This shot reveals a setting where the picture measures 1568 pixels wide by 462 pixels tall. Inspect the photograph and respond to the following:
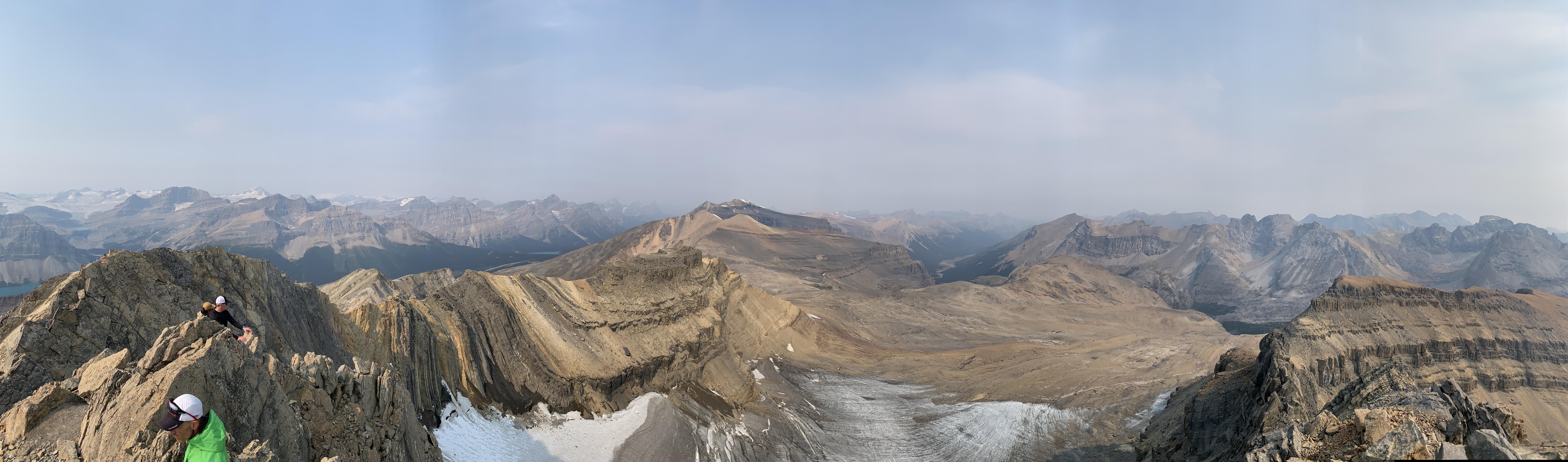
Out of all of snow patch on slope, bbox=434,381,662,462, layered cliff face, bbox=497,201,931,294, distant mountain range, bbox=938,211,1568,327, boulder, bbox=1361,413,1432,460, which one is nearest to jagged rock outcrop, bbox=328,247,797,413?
snow patch on slope, bbox=434,381,662,462

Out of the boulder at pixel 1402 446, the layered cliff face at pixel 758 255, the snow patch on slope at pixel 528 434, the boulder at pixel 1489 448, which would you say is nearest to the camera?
the boulder at pixel 1489 448

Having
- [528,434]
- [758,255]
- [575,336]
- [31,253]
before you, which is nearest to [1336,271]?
[758,255]

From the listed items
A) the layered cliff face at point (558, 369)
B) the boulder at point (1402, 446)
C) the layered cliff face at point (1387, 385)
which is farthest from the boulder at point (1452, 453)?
the layered cliff face at point (558, 369)

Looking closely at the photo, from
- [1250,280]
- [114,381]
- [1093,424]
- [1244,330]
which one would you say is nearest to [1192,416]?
[1093,424]

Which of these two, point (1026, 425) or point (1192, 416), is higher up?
point (1192, 416)

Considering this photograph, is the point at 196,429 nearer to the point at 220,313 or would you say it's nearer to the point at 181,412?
the point at 181,412

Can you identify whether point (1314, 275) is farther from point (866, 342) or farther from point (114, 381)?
point (114, 381)

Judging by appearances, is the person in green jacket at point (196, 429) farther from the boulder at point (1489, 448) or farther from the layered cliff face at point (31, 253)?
the layered cliff face at point (31, 253)
